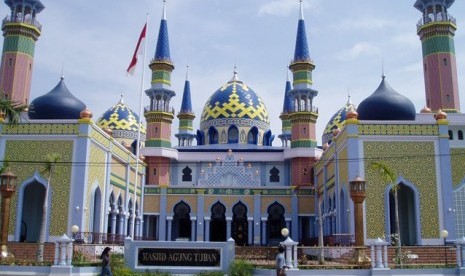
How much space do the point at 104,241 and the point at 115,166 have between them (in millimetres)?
5241

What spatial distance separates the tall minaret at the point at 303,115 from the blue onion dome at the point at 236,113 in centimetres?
842

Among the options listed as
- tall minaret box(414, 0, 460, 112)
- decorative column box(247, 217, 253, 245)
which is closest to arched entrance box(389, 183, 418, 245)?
tall minaret box(414, 0, 460, 112)

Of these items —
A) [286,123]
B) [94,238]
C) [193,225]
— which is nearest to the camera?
[94,238]

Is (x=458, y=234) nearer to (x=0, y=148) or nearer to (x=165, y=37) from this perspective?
(x=0, y=148)

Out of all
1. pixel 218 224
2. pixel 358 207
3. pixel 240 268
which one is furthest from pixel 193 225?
pixel 240 268

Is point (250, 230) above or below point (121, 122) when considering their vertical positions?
below

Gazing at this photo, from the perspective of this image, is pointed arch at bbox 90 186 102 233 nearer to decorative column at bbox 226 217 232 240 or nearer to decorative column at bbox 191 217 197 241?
decorative column at bbox 191 217 197 241

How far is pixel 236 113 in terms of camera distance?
148 ft

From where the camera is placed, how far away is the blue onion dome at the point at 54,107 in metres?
26.2

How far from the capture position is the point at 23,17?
31766mm

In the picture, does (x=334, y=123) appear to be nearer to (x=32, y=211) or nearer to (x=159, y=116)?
(x=159, y=116)

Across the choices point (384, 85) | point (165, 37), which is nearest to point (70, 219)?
point (384, 85)

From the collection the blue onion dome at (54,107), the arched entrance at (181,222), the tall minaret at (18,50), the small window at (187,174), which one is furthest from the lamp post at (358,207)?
the small window at (187,174)

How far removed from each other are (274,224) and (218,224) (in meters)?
4.02
